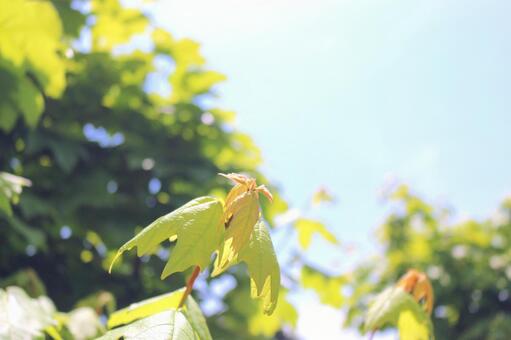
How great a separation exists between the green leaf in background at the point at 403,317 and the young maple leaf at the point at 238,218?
338 millimetres

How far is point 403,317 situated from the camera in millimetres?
964

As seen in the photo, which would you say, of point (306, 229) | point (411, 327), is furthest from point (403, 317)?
point (306, 229)

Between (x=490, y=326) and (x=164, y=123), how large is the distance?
14.6 ft

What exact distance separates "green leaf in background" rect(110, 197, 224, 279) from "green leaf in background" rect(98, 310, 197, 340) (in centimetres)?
6

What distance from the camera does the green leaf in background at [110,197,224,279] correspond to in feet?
2.32

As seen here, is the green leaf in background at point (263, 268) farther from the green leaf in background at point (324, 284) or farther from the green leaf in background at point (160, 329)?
the green leaf in background at point (324, 284)

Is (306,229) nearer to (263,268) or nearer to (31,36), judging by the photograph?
(31,36)

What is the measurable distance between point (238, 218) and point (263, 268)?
0.06 m

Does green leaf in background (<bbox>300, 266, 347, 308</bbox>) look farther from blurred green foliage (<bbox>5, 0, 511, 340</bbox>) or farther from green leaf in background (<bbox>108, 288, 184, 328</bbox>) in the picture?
green leaf in background (<bbox>108, 288, 184, 328</bbox>)

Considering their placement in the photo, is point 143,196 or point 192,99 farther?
point 192,99

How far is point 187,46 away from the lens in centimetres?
312

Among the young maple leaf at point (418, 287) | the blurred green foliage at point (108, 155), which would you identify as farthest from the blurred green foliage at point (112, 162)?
the young maple leaf at point (418, 287)

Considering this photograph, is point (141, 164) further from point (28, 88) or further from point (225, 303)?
point (28, 88)

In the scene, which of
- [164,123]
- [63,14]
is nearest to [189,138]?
[164,123]
